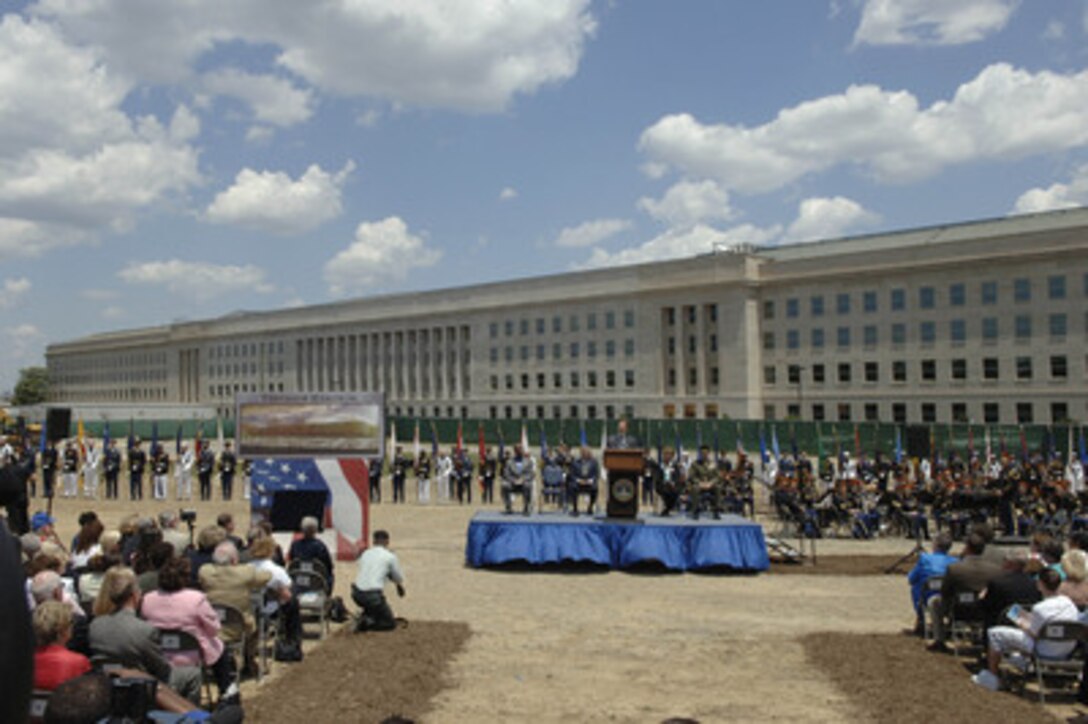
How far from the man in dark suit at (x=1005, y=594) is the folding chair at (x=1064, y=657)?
1.09 metres

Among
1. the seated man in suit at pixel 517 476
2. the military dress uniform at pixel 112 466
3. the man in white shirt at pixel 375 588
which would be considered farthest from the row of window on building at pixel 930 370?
the man in white shirt at pixel 375 588

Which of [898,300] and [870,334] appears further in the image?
[870,334]

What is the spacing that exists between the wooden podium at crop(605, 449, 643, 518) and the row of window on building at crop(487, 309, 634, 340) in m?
68.8

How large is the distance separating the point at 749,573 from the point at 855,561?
312 centimetres

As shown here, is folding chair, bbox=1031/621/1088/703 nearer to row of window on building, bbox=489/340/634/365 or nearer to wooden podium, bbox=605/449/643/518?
wooden podium, bbox=605/449/643/518

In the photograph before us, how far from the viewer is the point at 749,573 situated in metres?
18.0

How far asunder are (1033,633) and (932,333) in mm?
64028

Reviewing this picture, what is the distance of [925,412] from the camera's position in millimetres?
69438

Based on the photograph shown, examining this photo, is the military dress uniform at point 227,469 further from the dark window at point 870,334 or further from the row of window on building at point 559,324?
the row of window on building at point 559,324

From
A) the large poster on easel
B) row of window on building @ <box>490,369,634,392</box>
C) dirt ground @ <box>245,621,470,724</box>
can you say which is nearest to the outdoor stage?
the large poster on easel

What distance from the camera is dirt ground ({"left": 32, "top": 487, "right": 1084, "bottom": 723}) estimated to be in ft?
29.9

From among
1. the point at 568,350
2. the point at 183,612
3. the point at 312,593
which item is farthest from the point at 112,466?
the point at 568,350

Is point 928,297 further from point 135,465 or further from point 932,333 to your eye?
point 135,465

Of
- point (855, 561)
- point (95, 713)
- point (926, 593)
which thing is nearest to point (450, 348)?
point (855, 561)
